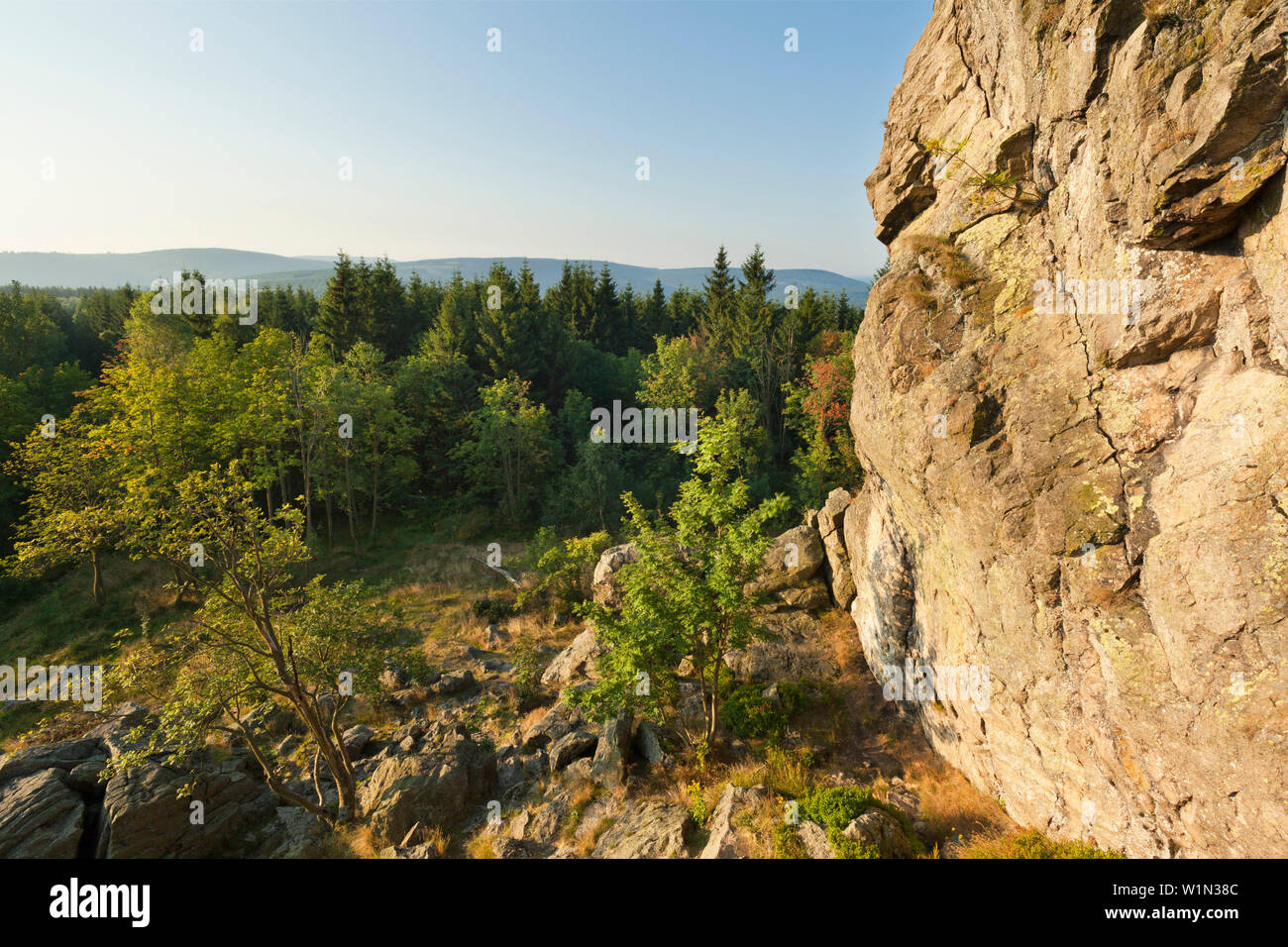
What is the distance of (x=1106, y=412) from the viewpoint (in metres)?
8.83

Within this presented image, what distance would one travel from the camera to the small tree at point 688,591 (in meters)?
12.0

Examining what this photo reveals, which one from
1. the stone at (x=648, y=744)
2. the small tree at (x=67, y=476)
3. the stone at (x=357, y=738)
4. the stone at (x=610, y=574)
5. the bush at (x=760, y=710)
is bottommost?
the stone at (x=357, y=738)

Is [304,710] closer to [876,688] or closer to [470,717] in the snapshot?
[470,717]

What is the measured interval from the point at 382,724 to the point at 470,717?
10.7 feet

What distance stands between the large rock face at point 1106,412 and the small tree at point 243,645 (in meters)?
14.2

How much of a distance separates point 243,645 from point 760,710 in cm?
1248

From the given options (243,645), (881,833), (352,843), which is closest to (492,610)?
(352,843)

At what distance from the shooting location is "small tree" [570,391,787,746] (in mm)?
12039

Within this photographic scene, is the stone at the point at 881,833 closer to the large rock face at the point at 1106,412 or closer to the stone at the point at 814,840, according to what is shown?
the stone at the point at 814,840

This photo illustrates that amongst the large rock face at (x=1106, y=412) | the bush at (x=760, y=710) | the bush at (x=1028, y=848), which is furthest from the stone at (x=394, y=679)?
the bush at (x=1028, y=848)

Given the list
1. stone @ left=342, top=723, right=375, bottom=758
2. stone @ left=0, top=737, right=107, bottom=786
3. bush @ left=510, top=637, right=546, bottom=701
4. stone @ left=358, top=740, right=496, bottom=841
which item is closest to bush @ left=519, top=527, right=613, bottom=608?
bush @ left=510, top=637, right=546, bottom=701
